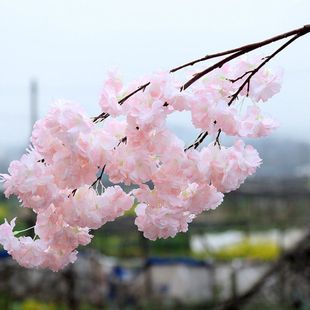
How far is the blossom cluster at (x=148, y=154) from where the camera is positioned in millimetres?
791

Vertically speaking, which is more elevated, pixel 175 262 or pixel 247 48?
pixel 247 48

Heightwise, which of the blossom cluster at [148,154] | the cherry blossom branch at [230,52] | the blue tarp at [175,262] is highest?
the cherry blossom branch at [230,52]

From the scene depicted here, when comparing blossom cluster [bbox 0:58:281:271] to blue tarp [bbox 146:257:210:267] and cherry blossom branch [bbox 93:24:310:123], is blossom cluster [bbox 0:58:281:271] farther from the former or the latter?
blue tarp [bbox 146:257:210:267]

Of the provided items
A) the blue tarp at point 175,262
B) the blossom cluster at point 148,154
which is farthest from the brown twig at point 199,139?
the blue tarp at point 175,262

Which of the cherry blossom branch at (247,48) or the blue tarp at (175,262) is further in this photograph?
the blue tarp at (175,262)

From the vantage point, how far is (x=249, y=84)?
0.85 metres

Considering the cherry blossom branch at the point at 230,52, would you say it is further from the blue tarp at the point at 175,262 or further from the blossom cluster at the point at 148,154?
the blue tarp at the point at 175,262

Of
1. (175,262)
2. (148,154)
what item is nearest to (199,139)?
(148,154)

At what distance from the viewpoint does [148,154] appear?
31.7 inches

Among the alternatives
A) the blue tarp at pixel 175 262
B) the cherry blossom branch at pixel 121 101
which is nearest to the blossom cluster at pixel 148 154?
the cherry blossom branch at pixel 121 101

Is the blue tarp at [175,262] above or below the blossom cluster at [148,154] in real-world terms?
below

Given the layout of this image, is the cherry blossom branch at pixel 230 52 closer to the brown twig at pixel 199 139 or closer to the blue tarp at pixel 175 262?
the brown twig at pixel 199 139

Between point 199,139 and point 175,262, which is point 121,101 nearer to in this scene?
point 199,139

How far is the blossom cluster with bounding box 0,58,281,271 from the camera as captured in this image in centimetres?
79
